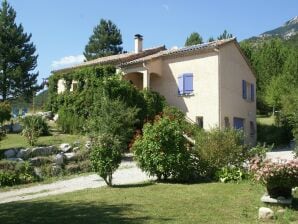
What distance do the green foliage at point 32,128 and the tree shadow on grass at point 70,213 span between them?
10.8 metres

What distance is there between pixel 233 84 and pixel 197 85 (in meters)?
2.94

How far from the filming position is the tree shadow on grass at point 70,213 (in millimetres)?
8641

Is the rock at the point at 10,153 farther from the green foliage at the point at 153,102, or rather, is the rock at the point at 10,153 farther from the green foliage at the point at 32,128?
the green foliage at the point at 153,102

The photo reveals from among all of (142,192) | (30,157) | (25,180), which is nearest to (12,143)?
(30,157)

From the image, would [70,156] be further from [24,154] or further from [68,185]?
[68,185]

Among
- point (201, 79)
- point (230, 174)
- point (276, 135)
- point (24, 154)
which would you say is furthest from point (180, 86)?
point (230, 174)

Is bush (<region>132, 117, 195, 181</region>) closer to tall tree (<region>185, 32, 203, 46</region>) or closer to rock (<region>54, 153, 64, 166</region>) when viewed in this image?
rock (<region>54, 153, 64, 166</region>)

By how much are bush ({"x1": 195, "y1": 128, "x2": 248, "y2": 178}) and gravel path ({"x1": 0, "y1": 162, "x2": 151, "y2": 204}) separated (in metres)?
2.30

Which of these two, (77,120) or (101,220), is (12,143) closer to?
(77,120)

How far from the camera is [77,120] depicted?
26.7m

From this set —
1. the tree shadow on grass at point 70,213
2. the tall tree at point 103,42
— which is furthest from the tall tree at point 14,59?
the tree shadow on grass at point 70,213

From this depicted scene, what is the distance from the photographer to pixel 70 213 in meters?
9.37

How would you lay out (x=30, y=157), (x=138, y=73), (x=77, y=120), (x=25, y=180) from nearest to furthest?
(x=25, y=180)
(x=30, y=157)
(x=77, y=120)
(x=138, y=73)

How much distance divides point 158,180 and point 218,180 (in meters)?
1.95
